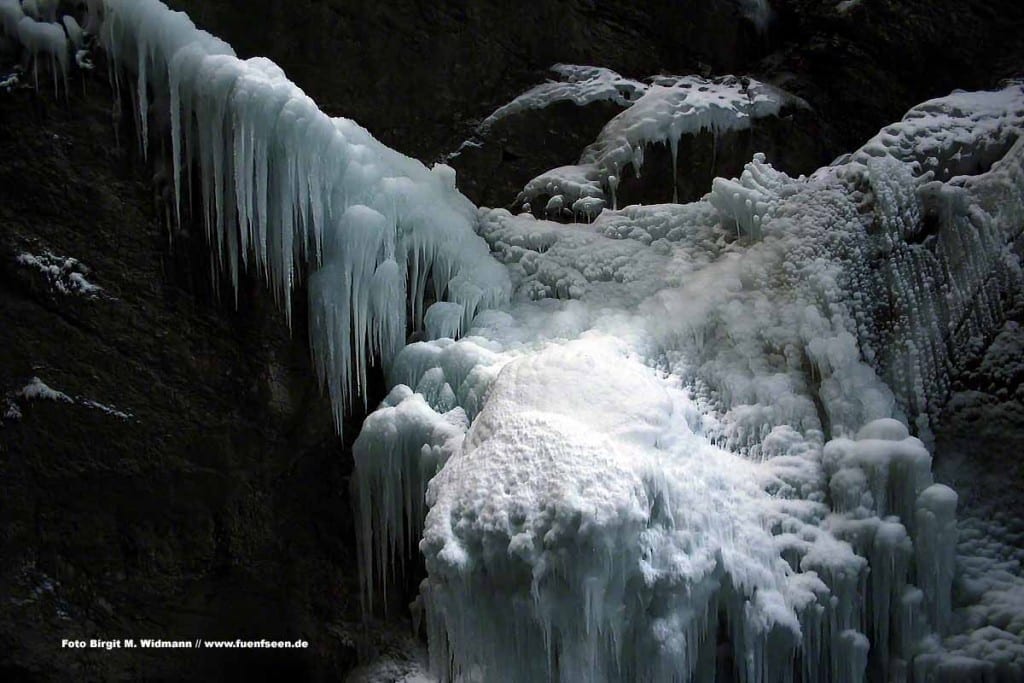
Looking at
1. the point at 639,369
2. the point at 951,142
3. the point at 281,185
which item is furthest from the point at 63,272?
the point at 951,142

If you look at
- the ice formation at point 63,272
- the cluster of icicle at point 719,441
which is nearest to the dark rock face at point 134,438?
the ice formation at point 63,272

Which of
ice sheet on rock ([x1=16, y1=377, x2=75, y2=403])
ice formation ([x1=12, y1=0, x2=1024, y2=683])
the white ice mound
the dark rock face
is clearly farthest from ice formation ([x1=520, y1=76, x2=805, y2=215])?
ice sheet on rock ([x1=16, y1=377, x2=75, y2=403])

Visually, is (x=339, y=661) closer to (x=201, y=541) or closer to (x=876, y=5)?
(x=201, y=541)

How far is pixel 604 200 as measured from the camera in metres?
7.51

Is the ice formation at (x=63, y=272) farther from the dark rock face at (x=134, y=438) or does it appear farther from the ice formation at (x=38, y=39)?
the ice formation at (x=38, y=39)

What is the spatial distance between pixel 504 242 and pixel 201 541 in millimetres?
2705

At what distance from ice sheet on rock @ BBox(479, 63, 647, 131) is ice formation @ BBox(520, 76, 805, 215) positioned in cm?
9

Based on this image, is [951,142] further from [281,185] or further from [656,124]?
[281,185]

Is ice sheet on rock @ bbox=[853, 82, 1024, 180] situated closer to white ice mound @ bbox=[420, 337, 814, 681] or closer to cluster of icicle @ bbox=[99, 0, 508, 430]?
white ice mound @ bbox=[420, 337, 814, 681]

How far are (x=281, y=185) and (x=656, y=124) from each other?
13.4ft

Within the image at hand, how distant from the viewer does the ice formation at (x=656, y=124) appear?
294 inches

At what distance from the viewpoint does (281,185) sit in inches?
191

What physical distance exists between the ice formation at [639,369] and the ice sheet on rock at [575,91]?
2.18 m

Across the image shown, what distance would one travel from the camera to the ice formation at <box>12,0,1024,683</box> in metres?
3.97
